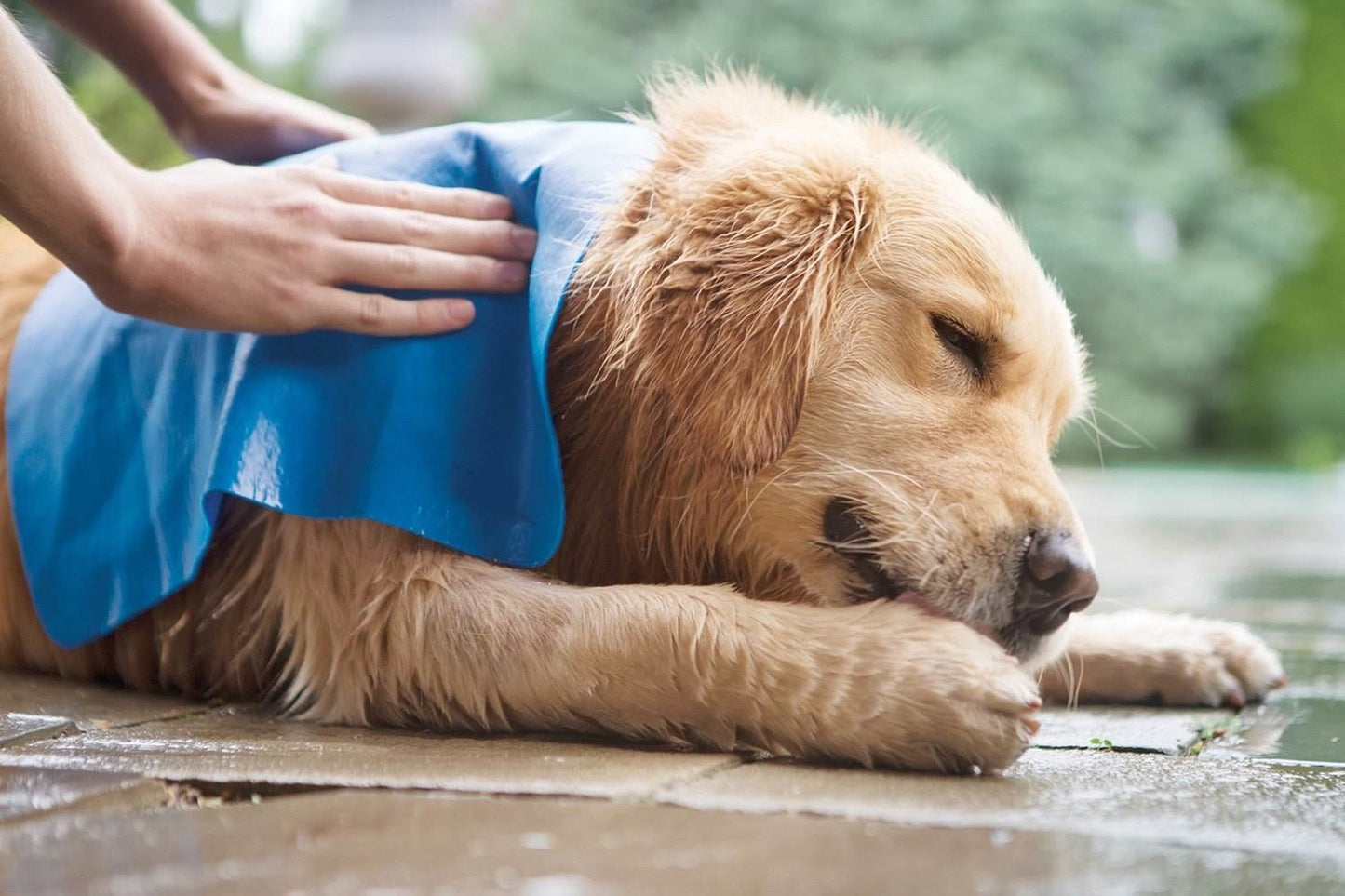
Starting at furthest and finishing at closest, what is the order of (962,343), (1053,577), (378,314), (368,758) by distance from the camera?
(962,343) → (378,314) → (1053,577) → (368,758)

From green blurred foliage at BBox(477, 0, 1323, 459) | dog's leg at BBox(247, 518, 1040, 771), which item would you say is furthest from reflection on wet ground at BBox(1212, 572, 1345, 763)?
green blurred foliage at BBox(477, 0, 1323, 459)

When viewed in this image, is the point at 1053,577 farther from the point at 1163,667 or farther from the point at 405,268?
the point at 405,268

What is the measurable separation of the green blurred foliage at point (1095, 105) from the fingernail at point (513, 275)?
13.2m

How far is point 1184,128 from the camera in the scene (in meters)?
15.9

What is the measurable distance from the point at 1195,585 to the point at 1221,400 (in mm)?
12686

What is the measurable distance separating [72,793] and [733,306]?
1.13 metres

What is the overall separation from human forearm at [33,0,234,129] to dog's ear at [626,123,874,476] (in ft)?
4.53

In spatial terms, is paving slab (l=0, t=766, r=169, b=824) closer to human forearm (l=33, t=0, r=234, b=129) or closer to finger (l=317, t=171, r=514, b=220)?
finger (l=317, t=171, r=514, b=220)

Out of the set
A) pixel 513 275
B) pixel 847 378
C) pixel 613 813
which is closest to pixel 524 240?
pixel 513 275

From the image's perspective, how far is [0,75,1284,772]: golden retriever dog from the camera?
1.92m

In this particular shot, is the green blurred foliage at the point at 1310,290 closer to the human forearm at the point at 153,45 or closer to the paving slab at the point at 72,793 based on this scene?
the human forearm at the point at 153,45

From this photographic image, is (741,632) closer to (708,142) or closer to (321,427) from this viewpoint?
(321,427)

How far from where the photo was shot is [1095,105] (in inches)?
627

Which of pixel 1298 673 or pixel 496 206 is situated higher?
pixel 496 206
